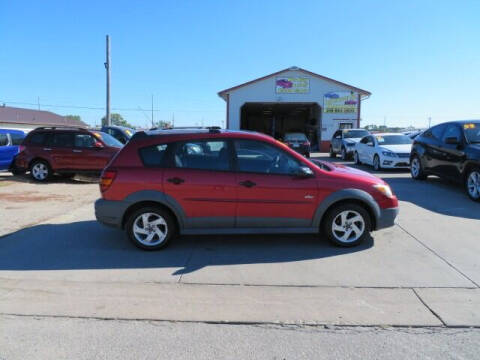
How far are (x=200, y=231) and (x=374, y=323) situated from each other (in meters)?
2.51

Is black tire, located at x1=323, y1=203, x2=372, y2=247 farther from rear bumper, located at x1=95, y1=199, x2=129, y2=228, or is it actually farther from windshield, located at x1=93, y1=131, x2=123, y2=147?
windshield, located at x1=93, y1=131, x2=123, y2=147

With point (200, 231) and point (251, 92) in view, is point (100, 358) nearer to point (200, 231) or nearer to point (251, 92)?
point (200, 231)

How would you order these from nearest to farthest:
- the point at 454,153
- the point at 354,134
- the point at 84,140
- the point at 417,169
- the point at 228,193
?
1. the point at 228,193
2. the point at 454,153
3. the point at 417,169
4. the point at 84,140
5. the point at 354,134

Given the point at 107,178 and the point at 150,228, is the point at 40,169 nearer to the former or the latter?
the point at 107,178

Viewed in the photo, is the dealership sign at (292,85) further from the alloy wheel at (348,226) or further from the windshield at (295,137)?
the alloy wheel at (348,226)

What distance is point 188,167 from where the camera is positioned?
4.90 metres

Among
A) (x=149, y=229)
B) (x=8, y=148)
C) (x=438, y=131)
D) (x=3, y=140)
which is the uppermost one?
(x=438, y=131)

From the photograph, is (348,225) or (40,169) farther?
(40,169)

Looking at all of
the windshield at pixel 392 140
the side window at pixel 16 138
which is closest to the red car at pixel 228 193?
the side window at pixel 16 138

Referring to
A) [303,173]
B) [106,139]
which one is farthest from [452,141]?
[106,139]

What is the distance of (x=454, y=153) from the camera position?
28.3ft

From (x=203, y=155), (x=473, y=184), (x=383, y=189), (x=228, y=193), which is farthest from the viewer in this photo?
(x=473, y=184)

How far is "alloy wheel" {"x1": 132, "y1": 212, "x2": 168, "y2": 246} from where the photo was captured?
→ 4930mm

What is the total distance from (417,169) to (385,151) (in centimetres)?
247
